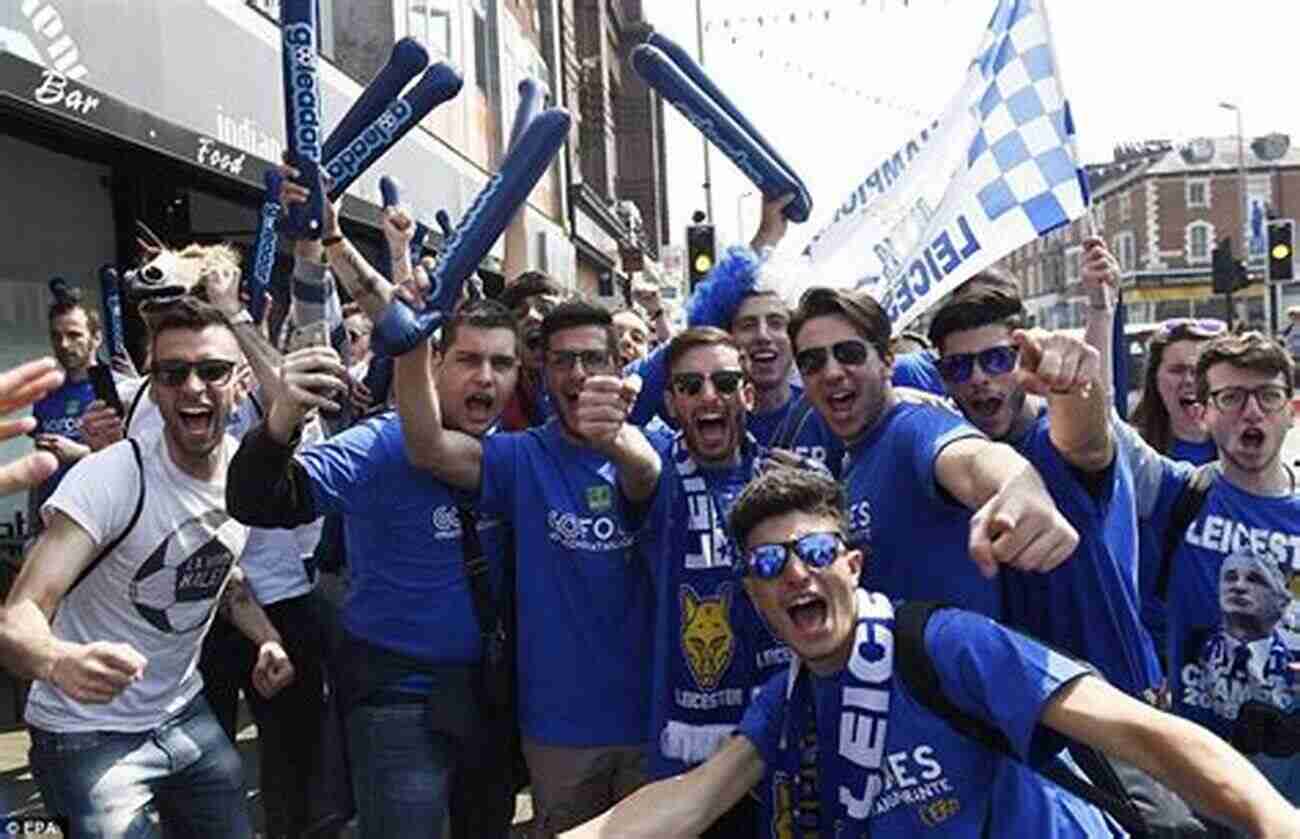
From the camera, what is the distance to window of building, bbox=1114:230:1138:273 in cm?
8275

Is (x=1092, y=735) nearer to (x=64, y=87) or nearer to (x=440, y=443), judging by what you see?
(x=440, y=443)

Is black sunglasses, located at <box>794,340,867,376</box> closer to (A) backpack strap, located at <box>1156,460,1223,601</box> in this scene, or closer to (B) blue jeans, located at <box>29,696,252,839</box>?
(A) backpack strap, located at <box>1156,460,1223,601</box>

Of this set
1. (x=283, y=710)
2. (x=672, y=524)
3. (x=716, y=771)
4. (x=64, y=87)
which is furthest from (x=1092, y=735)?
(x=64, y=87)

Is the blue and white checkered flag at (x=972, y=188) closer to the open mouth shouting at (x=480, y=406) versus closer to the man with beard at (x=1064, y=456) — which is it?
the man with beard at (x=1064, y=456)

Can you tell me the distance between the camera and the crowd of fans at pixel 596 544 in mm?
3332

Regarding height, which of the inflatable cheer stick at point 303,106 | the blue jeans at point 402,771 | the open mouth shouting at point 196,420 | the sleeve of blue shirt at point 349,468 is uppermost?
the inflatable cheer stick at point 303,106

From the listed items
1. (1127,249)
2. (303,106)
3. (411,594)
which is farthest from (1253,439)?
(1127,249)

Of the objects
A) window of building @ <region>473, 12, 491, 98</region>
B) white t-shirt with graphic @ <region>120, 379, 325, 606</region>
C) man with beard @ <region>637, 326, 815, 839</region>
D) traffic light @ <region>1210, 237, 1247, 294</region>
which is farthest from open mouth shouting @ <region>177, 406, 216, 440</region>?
traffic light @ <region>1210, 237, 1247, 294</region>

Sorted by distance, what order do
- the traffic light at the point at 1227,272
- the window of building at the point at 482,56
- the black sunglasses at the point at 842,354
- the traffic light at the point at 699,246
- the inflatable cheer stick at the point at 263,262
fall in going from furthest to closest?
1. the window of building at the point at 482,56
2. the traffic light at the point at 1227,272
3. the traffic light at the point at 699,246
4. the inflatable cheer stick at the point at 263,262
5. the black sunglasses at the point at 842,354

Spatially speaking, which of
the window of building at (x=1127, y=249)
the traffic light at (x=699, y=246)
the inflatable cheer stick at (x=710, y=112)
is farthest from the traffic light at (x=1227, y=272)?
the window of building at (x=1127, y=249)

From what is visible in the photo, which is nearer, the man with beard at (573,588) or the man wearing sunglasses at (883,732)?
the man wearing sunglasses at (883,732)

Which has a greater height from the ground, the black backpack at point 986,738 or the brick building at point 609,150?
the brick building at point 609,150

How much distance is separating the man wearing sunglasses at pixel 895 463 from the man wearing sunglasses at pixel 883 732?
1.07 ft

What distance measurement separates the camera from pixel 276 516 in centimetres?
372
